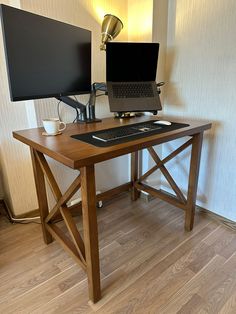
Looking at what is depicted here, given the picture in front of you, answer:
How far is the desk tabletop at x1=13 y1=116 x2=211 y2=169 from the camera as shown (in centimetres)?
89

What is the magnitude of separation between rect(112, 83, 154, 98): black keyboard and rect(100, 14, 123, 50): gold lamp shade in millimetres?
315

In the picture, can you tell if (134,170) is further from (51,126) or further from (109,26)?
Answer: (109,26)

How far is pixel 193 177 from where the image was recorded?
154cm

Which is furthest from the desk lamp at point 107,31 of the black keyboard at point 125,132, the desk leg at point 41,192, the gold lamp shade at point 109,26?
the desk leg at point 41,192

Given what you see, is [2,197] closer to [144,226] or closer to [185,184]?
[144,226]

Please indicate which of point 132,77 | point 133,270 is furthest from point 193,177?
point 132,77

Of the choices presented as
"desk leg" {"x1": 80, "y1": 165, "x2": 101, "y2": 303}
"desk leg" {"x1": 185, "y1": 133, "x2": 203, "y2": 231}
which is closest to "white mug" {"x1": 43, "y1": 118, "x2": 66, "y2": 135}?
"desk leg" {"x1": 80, "y1": 165, "x2": 101, "y2": 303}

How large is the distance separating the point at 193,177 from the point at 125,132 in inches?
25.3

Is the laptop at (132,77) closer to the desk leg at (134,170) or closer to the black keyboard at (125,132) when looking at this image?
the black keyboard at (125,132)

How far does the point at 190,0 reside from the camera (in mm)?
1554

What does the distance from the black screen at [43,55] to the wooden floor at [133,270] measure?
1018mm

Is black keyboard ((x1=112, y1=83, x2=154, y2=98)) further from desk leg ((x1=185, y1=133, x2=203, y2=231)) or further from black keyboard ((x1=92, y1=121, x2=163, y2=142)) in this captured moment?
desk leg ((x1=185, y1=133, x2=203, y2=231))

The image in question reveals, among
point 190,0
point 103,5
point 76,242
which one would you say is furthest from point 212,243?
point 103,5

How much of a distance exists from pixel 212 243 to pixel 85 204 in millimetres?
1050
